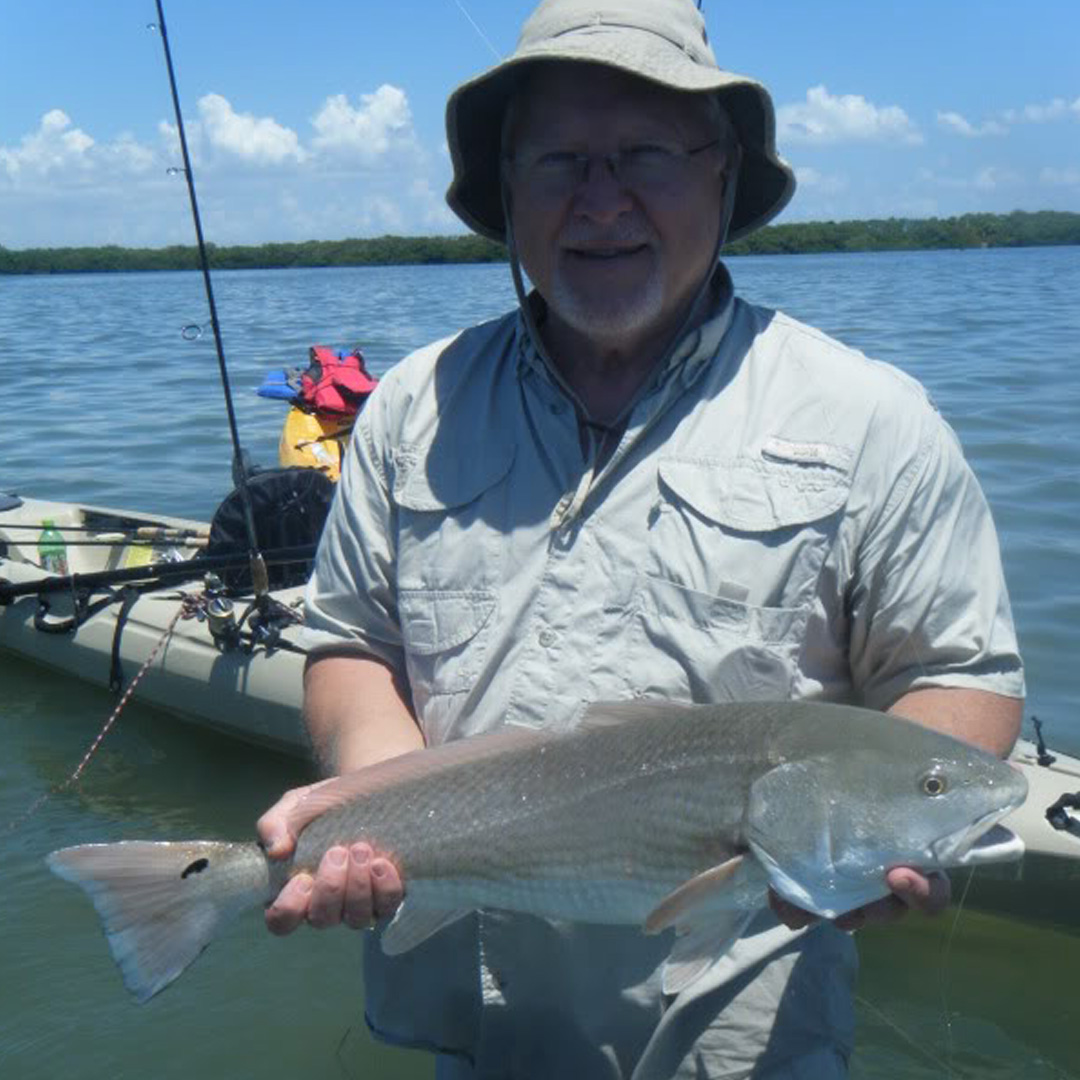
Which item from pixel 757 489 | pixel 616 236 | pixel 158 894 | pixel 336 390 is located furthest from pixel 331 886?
pixel 336 390

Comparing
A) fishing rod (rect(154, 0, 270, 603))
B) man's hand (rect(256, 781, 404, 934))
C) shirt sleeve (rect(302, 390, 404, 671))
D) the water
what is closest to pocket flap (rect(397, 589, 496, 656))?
shirt sleeve (rect(302, 390, 404, 671))

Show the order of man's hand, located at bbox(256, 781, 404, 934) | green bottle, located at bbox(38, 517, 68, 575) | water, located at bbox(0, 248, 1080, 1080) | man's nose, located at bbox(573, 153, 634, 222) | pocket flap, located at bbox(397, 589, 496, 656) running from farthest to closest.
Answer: green bottle, located at bbox(38, 517, 68, 575) < water, located at bbox(0, 248, 1080, 1080) < pocket flap, located at bbox(397, 589, 496, 656) < man's nose, located at bbox(573, 153, 634, 222) < man's hand, located at bbox(256, 781, 404, 934)

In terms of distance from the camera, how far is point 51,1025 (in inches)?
221

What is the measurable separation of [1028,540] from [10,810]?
847 centimetres

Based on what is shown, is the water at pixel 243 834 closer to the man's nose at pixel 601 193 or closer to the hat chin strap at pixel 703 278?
the hat chin strap at pixel 703 278

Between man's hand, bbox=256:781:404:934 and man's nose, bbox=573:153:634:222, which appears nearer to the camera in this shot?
man's hand, bbox=256:781:404:934

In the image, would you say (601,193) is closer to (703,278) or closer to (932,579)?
(703,278)

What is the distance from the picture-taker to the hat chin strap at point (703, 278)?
2992 mm

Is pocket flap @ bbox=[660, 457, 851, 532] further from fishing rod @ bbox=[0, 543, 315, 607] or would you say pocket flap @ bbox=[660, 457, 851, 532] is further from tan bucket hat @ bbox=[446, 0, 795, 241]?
fishing rod @ bbox=[0, 543, 315, 607]

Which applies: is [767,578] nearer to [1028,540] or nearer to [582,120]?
[582,120]

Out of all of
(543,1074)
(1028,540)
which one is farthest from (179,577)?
(1028,540)

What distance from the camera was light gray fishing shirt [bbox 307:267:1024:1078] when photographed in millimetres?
2781

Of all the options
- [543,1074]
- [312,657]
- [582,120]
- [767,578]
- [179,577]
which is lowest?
[179,577]

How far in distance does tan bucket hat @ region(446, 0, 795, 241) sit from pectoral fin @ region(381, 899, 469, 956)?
5.53 ft
